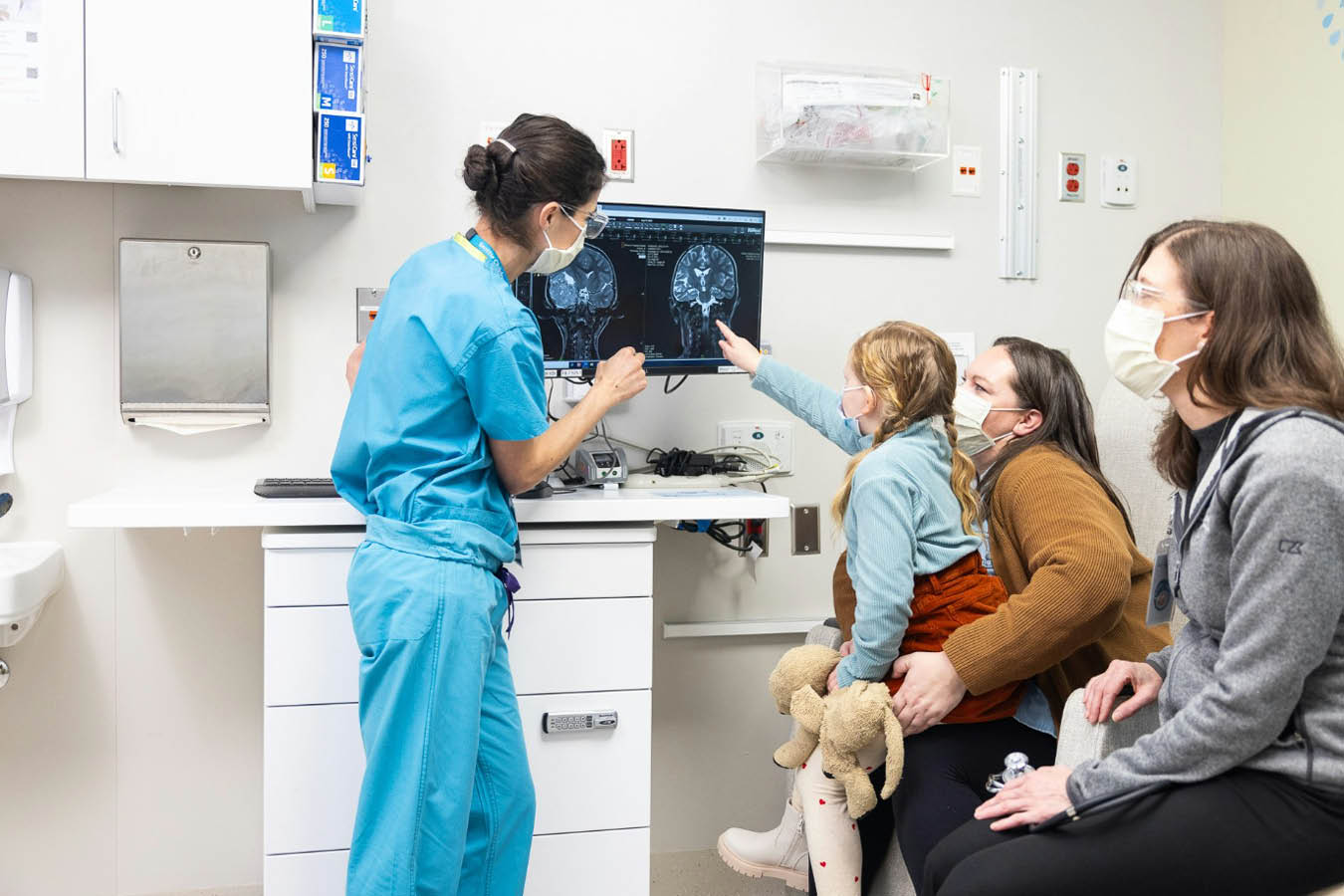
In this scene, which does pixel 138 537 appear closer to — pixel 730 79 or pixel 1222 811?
pixel 730 79

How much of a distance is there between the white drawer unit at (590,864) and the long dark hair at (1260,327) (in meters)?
1.25

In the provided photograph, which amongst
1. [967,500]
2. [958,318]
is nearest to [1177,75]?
[958,318]

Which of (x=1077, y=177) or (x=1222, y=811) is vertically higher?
(x=1077, y=177)

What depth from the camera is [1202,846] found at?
1191 mm

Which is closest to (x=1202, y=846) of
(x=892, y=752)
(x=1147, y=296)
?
(x=892, y=752)

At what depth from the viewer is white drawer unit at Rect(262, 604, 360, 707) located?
71.2 inches

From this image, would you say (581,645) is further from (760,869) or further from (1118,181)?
(1118,181)

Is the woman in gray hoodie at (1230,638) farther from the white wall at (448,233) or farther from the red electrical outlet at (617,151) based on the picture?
the red electrical outlet at (617,151)

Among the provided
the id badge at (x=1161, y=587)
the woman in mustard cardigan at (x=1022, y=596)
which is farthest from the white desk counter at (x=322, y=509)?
the id badge at (x=1161, y=587)

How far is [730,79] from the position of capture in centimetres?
253

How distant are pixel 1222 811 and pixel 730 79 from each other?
1.91 meters

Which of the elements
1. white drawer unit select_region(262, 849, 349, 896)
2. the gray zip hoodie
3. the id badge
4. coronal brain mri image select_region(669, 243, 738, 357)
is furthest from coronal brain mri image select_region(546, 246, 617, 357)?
the gray zip hoodie

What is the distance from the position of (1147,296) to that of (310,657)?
1419mm

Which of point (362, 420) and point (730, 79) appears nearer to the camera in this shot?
point (362, 420)
